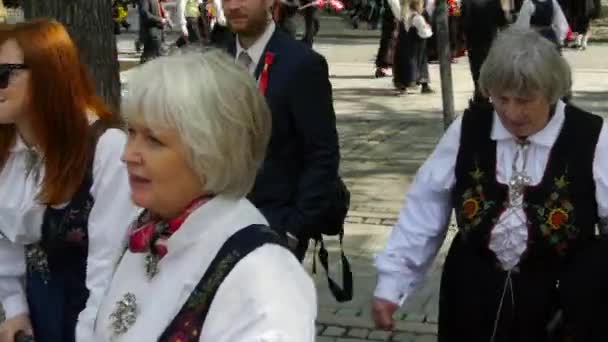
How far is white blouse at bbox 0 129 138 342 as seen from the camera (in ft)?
9.71

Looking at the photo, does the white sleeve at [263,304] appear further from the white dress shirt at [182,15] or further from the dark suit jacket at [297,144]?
the white dress shirt at [182,15]

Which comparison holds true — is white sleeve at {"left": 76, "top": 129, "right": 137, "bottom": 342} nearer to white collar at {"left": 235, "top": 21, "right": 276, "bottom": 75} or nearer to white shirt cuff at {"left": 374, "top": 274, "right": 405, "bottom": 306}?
white collar at {"left": 235, "top": 21, "right": 276, "bottom": 75}

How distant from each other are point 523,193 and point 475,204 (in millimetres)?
145

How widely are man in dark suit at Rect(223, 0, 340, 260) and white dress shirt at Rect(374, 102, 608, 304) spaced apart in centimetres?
34

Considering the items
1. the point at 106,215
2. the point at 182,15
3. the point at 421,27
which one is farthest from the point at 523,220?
the point at 182,15

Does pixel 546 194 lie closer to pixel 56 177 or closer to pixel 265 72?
pixel 265 72

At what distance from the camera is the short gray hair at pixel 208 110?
6.70ft

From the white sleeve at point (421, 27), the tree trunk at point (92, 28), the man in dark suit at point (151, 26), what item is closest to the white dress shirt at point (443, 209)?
the tree trunk at point (92, 28)

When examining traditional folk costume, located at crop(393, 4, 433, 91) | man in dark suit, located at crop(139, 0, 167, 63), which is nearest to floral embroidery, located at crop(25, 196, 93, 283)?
traditional folk costume, located at crop(393, 4, 433, 91)

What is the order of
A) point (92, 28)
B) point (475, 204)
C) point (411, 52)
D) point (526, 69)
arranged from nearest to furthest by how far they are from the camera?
point (526, 69)
point (475, 204)
point (92, 28)
point (411, 52)

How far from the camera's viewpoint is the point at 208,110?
6.72ft

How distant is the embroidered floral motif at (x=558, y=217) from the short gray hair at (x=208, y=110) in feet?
4.16

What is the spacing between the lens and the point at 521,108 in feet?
10.3

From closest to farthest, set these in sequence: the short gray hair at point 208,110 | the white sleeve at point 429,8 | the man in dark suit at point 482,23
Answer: the short gray hair at point 208,110, the man in dark suit at point 482,23, the white sleeve at point 429,8
